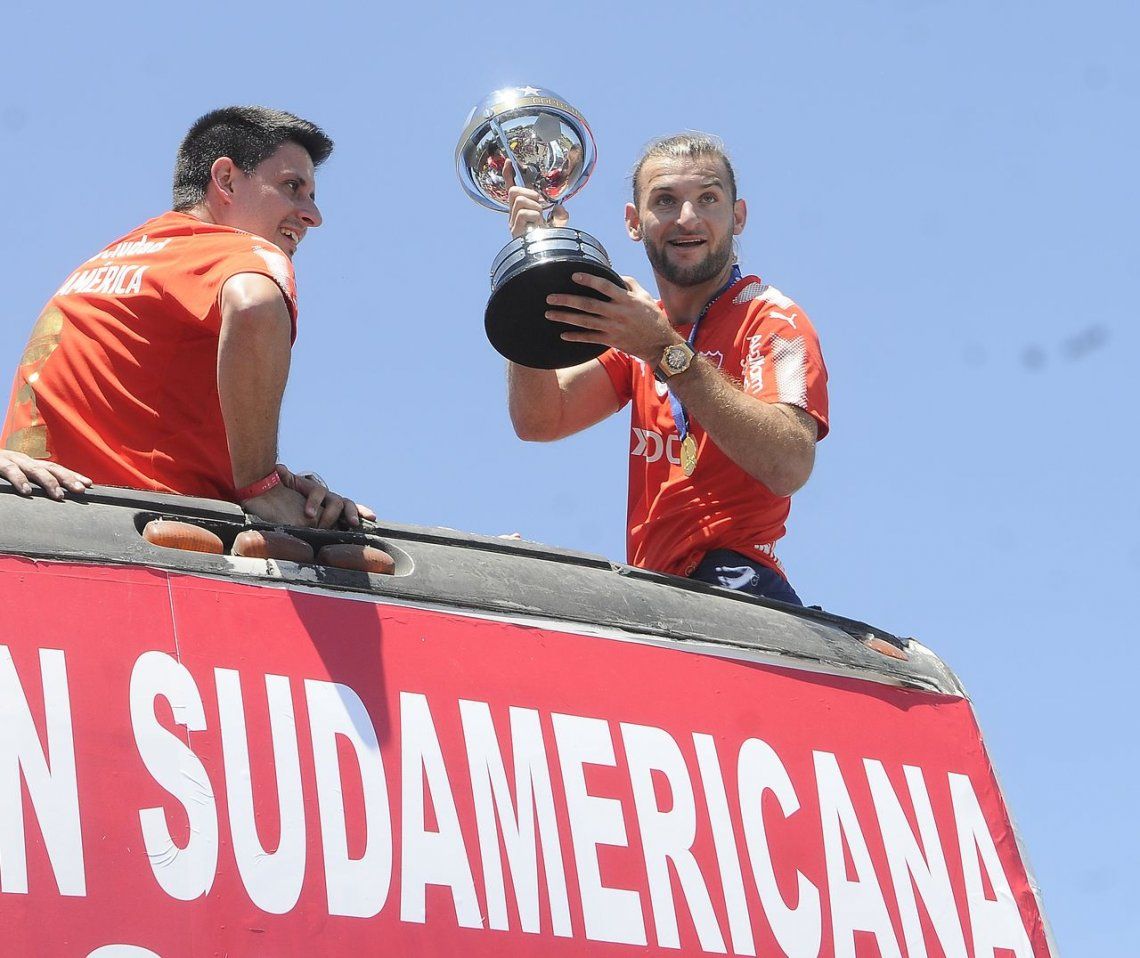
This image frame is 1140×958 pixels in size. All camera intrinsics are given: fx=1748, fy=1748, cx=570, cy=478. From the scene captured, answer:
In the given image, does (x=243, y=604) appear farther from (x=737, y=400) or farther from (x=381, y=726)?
(x=737, y=400)

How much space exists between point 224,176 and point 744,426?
1.46 m

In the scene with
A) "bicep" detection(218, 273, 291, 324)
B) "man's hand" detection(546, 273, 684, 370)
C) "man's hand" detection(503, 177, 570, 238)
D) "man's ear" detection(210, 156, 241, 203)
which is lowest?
"man's hand" detection(546, 273, 684, 370)

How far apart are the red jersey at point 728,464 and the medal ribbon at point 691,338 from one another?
0.07 feet

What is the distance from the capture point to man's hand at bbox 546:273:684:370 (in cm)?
371

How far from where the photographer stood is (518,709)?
9.09 ft

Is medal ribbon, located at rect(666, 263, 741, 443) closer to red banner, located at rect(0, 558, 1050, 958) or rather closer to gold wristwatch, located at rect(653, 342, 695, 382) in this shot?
gold wristwatch, located at rect(653, 342, 695, 382)

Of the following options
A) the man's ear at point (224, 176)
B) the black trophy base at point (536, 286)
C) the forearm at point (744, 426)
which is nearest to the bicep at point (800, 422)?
the forearm at point (744, 426)

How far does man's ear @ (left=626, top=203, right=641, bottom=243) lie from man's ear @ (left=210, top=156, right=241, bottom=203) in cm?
105

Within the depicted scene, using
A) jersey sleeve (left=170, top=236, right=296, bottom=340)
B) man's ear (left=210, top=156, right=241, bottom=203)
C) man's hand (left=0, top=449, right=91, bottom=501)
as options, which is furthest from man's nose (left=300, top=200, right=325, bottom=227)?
Result: man's hand (left=0, top=449, right=91, bottom=501)

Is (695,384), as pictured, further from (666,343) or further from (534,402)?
(534,402)

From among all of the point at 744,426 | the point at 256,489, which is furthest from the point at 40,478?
the point at 744,426

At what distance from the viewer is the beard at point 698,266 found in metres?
4.43

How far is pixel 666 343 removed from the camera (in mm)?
3836

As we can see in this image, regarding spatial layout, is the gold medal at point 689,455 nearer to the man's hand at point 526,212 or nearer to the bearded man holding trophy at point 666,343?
the bearded man holding trophy at point 666,343
